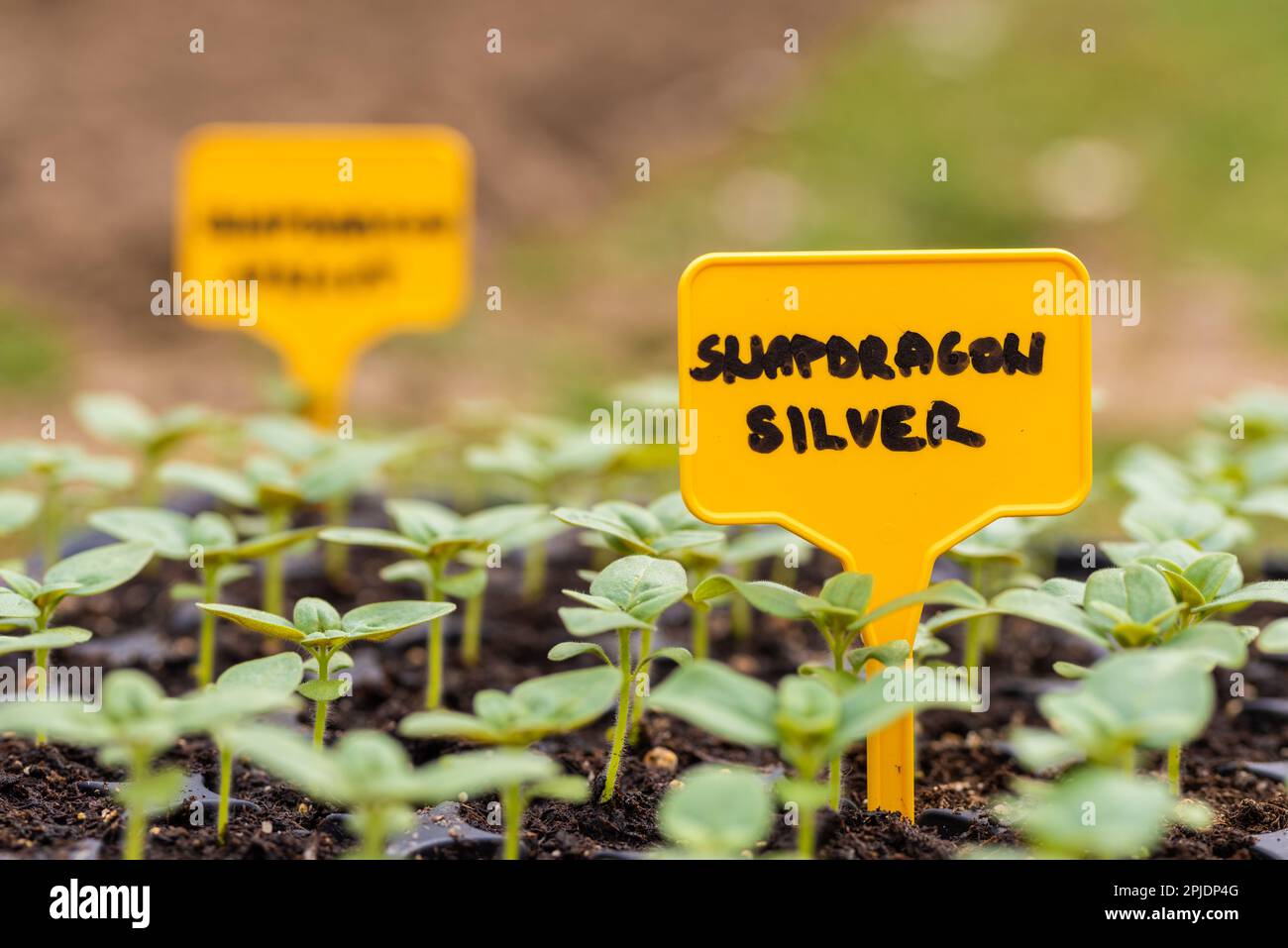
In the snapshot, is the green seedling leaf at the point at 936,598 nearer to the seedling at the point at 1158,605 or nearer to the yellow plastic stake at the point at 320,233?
the seedling at the point at 1158,605

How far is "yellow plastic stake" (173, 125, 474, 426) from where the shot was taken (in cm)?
216

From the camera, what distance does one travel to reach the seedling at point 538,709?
2.90 feet

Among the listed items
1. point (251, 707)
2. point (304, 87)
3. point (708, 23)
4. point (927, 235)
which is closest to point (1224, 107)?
point (927, 235)

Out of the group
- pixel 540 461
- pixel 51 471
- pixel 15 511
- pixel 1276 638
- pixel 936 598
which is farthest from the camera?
pixel 540 461

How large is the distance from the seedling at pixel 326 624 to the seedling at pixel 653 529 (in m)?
0.15

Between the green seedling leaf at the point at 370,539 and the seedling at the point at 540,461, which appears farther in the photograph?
the seedling at the point at 540,461

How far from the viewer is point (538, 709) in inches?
36.2

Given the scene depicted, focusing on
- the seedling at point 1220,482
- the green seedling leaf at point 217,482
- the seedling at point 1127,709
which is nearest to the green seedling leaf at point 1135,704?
the seedling at point 1127,709

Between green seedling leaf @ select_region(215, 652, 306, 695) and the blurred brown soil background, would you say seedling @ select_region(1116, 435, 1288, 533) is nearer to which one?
green seedling leaf @ select_region(215, 652, 306, 695)

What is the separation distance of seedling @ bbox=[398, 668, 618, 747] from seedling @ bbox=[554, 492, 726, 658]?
0.15m

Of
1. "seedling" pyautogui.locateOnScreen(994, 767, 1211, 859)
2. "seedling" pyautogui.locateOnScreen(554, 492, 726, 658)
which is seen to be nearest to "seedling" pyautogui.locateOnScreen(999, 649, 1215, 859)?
"seedling" pyautogui.locateOnScreen(994, 767, 1211, 859)

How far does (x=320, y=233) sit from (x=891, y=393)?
1330mm

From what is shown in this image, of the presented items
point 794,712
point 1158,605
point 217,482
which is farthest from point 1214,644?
point 217,482

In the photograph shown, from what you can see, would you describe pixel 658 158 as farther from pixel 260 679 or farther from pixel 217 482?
pixel 260 679
